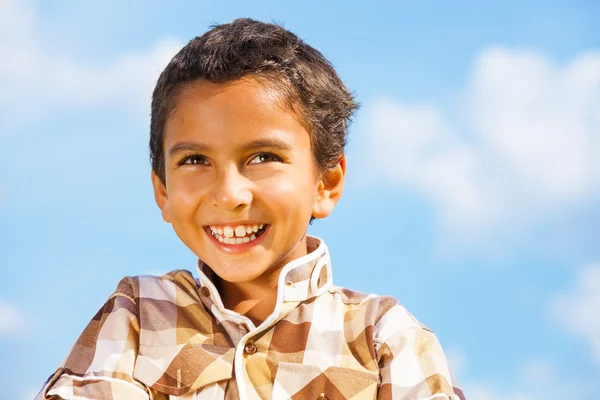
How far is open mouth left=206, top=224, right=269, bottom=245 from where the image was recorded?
8.00 ft

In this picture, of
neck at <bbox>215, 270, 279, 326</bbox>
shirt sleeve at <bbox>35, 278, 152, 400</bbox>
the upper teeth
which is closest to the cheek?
the upper teeth

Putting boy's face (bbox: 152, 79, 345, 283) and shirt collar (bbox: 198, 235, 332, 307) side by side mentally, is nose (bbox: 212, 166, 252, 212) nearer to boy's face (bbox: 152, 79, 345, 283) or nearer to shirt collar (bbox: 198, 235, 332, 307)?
boy's face (bbox: 152, 79, 345, 283)

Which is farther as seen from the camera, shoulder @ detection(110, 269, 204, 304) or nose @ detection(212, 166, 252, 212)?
shoulder @ detection(110, 269, 204, 304)

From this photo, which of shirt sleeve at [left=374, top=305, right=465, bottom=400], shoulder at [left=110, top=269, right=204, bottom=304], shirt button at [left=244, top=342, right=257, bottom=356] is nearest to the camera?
shirt sleeve at [left=374, top=305, right=465, bottom=400]

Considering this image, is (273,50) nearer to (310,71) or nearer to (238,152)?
(310,71)

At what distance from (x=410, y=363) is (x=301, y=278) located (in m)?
0.40

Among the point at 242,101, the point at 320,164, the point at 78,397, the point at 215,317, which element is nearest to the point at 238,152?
the point at 242,101

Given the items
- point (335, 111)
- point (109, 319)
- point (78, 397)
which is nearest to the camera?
point (78, 397)

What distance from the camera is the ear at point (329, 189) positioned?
8.58ft

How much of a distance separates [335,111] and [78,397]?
44.3 inches

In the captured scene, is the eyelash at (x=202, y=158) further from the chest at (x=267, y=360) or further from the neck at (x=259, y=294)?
A: the chest at (x=267, y=360)

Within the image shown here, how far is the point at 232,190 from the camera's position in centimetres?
233

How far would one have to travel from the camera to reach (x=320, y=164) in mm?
2574

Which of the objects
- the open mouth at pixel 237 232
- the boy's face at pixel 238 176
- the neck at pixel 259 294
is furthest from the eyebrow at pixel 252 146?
the neck at pixel 259 294
